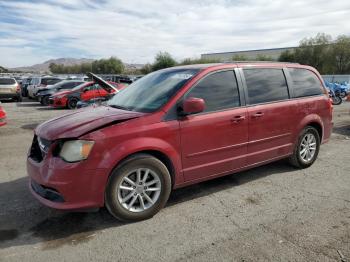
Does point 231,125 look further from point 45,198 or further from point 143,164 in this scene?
point 45,198

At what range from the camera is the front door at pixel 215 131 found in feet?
13.4

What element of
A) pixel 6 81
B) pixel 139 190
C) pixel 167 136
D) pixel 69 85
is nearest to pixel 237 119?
pixel 167 136

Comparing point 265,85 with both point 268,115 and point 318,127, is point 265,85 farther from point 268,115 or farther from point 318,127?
point 318,127

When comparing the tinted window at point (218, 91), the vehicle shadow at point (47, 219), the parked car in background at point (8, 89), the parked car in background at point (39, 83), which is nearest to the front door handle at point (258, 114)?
the tinted window at point (218, 91)

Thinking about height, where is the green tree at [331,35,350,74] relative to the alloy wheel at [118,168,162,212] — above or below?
above

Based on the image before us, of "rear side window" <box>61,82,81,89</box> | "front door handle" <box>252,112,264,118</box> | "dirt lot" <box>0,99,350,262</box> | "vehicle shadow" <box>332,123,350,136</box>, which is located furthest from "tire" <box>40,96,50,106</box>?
"front door handle" <box>252,112,264,118</box>

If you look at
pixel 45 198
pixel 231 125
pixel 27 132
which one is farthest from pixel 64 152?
pixel 27 132

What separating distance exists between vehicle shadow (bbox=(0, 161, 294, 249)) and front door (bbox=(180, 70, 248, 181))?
20.3 inches

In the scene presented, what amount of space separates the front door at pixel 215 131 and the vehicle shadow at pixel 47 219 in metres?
0.52

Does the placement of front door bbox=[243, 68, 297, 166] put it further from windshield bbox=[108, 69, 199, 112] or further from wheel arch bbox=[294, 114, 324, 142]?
windshield bbox=[108, 69, 199, 112]

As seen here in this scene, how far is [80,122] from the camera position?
12.5 ft

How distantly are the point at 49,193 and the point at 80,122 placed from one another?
0.85 meters

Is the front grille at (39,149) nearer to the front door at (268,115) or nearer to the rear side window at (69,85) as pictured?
the front door at (268,115)

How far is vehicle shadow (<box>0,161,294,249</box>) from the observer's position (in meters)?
3.44
